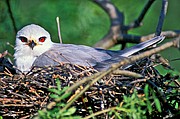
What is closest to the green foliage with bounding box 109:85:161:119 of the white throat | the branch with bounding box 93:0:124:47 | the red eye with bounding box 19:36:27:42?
the white throat

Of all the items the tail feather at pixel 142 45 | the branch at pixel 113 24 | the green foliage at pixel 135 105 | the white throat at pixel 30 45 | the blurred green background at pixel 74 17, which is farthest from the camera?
the blurred green background at pixel 74 17

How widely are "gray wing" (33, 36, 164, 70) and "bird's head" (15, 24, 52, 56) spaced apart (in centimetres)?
28

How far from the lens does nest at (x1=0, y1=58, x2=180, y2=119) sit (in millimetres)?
4266

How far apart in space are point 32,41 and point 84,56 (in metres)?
0.93

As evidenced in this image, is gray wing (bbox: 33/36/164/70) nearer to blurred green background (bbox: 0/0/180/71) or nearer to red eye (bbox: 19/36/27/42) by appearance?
red eye (bbox: 19/36/27/42)

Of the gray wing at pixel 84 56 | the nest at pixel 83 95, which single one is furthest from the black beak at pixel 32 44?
the nest at pixel 83 95

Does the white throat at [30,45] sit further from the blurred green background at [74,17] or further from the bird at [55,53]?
the blurred green background at [74,17]

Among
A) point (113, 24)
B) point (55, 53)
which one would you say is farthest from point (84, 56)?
point (113, 24)

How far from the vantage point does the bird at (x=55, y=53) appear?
544 centimetres

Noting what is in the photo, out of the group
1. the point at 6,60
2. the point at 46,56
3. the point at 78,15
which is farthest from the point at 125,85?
the point at 78,15

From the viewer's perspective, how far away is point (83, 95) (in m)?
4.31

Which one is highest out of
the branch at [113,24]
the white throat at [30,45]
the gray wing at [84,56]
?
the branch at [113,24]

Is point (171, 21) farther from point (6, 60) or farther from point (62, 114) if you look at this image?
point (62, 114)

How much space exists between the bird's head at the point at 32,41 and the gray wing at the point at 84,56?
28cm
